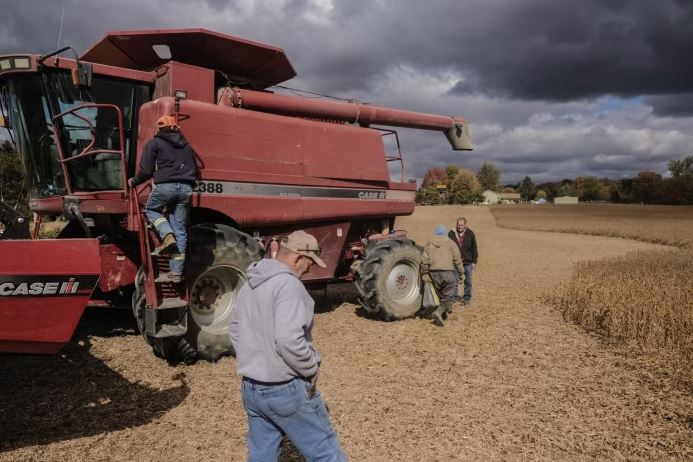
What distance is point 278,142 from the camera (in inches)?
283

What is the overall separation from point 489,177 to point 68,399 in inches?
6123

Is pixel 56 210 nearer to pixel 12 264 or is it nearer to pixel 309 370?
pixel 12 264

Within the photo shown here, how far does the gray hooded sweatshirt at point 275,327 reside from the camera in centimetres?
257

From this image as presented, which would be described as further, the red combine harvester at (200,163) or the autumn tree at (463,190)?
the autumn tree at (463,190)

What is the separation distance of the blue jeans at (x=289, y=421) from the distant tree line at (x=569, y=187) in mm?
44470

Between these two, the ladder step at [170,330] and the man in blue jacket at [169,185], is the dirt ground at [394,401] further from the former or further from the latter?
the man in blue jacket at [169,185]

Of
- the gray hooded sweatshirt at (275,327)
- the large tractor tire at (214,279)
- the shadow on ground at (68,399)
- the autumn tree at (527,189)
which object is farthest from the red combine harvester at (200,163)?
the autumn tree at (527,189)

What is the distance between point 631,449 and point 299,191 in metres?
4.89

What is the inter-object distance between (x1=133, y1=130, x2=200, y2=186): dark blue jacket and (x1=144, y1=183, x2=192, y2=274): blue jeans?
0.09m

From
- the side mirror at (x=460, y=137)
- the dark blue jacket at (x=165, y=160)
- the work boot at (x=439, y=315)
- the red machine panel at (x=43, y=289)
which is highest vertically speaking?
the side mirror at (x=460, y=137)

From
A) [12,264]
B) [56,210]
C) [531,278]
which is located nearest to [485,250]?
[531,278]

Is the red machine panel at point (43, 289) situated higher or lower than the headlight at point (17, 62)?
lower

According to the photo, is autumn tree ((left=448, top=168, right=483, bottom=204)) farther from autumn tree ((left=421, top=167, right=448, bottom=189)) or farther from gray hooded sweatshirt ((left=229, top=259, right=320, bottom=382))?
gray hooded sweatshirt ((left=229, top=259, right=320, bottom=382))

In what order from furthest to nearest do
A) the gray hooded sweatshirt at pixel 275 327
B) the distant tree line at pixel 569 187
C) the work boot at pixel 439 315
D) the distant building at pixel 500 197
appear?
the distant building at pixel 500 197 → the distant tree line at pixel 569 187 → the work boot at pixel 439 315 → the gray hooded sweatshirt at pixel 275 327
